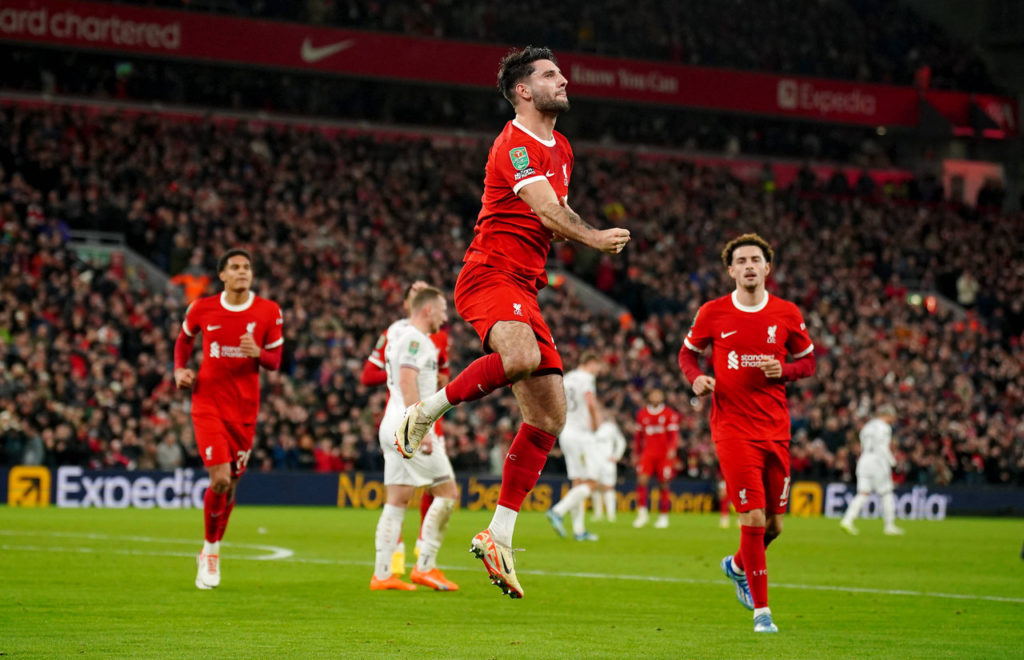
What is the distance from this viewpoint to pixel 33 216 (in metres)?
30.8

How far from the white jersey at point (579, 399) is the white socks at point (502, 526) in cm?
1465

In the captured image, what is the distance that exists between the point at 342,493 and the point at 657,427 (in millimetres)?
6873

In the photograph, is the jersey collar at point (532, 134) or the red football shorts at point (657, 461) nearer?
the jersey collar at point (532, 134)

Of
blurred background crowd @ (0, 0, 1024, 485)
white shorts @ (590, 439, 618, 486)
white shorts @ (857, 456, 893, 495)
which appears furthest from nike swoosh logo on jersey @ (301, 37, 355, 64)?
white shorts @ (857, 456, 893, 495)

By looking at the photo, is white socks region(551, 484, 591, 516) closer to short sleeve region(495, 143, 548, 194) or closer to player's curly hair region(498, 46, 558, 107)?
player's curly hair region(498, 46, 558, 107)

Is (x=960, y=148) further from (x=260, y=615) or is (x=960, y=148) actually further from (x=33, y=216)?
(x=260, y=615)

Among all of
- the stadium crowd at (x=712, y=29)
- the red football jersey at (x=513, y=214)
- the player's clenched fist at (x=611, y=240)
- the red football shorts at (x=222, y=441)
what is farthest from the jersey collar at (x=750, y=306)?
the stadium crowd at (x=712, y=29)

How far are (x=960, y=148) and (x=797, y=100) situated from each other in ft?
27.4

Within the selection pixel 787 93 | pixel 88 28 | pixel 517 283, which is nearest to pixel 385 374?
pixel 517 283

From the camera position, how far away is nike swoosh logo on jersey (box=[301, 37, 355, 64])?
41.4 metres

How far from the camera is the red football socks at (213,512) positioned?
12.4 m

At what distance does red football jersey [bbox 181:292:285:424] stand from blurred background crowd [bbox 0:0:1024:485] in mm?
14276

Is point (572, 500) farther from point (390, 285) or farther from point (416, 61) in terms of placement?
point (416, 61)

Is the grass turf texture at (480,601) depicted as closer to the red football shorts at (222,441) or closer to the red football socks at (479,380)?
the red football shorts at (222,441)
